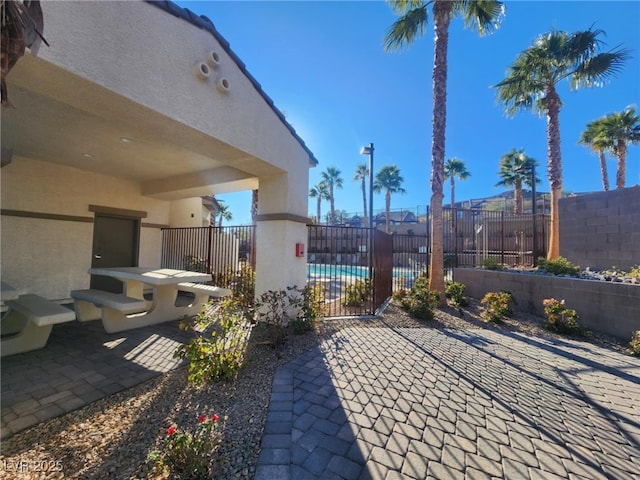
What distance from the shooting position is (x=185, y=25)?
11.1 ft

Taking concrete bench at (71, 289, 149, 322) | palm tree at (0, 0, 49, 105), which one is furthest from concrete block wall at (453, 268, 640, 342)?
concrete bench at (71, 289, 149, 322)

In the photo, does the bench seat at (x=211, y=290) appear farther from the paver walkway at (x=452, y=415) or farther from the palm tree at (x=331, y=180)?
the palm tree at (x=331, y=180)

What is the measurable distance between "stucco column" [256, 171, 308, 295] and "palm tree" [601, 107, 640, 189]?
1682 cm

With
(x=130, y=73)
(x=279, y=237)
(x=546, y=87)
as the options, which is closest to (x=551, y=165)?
(x=546, y=87)

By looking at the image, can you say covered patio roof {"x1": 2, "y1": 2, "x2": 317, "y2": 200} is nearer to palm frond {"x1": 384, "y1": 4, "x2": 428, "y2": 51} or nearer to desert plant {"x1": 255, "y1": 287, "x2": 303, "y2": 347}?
desert plant {"x1": 255, "y1": 287, "x2": 303, "y2": 347}

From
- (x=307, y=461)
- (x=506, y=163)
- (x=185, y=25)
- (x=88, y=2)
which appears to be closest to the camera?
(x=307, y=461)

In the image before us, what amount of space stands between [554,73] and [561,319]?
928cm

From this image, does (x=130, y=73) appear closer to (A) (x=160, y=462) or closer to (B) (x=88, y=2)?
(B) (x=88, y=2)

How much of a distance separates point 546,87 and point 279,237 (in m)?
11.6

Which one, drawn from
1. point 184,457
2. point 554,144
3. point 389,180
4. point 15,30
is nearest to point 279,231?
point 184,457

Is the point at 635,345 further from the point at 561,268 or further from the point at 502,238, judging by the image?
the point at 502,238

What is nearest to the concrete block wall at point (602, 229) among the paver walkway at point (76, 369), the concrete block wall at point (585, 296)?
the concrete block wall at point (585, 296)

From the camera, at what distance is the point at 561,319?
5449mm

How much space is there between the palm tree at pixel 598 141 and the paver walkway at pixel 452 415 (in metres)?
14.7
